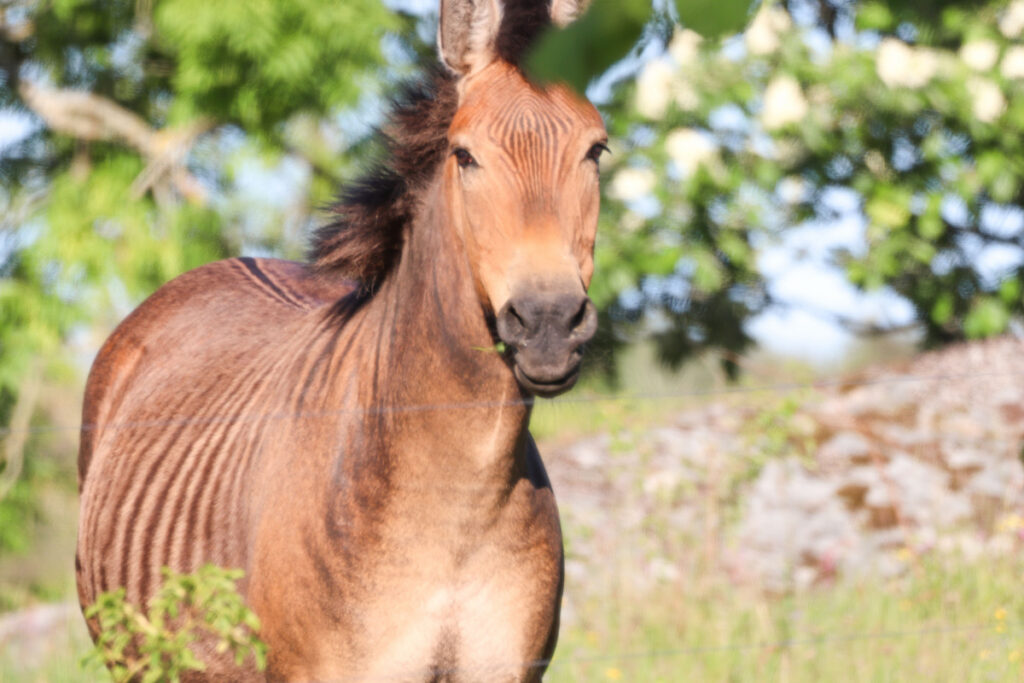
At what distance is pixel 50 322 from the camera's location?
26.9 feet

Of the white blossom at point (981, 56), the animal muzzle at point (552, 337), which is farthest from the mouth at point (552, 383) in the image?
the white blossom at point (981, 56)

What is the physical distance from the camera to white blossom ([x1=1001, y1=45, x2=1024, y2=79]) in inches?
224

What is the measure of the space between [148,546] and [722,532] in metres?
3.45

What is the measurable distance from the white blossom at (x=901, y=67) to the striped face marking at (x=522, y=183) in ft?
14.7

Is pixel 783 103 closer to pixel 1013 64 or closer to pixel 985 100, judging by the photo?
pixel 985 100

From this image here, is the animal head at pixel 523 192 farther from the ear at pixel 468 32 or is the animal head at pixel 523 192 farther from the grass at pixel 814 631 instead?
the grass at pixel 814 631

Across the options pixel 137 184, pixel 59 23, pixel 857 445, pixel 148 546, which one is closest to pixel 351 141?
pixel 137 184

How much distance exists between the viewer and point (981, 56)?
5984 mm

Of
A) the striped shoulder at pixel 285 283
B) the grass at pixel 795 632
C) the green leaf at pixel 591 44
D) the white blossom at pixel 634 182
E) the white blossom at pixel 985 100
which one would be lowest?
the grass at pixel 795 632

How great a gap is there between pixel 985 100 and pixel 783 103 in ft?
3.92

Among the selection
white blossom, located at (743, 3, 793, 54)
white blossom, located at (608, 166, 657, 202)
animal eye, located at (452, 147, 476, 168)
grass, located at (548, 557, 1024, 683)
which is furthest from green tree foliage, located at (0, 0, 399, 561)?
animal eye, located at (452, 147, 476, 168)

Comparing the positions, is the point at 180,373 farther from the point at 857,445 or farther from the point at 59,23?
the point at 59,23

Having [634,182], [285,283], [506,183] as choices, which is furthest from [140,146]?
[506,183]

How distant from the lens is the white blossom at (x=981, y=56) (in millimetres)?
5771
